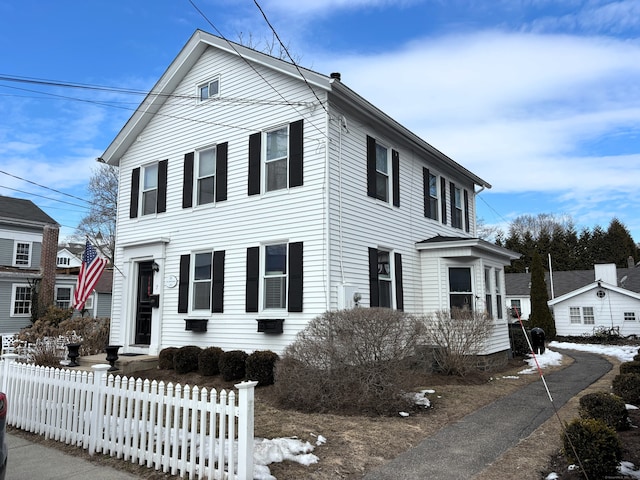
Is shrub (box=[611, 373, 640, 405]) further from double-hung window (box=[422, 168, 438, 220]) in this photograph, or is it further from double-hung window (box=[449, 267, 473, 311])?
double-hung window (box=[422, 168, 438, 220])

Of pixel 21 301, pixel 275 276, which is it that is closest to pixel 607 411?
pixel 275 276

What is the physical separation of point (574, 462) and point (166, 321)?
33.4 ft

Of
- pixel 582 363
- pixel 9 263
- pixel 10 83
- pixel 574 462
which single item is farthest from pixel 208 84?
pixel 9 263

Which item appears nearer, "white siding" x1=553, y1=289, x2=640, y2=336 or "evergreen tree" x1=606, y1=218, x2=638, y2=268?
"white siding" x1=553, y1=289, x2=640, y2=336

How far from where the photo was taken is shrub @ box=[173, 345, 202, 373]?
1075 cm

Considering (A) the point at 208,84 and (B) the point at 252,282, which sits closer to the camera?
(B) the point at 252,282

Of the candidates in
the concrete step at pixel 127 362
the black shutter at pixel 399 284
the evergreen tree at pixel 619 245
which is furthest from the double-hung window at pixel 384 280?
the evergreen tree at pixel 619 245

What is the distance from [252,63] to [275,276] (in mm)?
5290

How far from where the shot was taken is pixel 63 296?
1070 inches

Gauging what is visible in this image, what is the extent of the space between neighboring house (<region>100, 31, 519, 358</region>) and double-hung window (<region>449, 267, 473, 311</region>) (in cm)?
4

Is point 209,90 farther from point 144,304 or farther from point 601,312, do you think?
point 601,312

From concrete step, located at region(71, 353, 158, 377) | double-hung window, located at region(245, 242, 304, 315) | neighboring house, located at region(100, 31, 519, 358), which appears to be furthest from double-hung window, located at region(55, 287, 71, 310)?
double-hung window, located at region(245, 242, 304, 315)

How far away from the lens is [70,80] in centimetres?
1118

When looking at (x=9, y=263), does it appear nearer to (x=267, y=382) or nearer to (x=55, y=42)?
(x=55, y=42)
